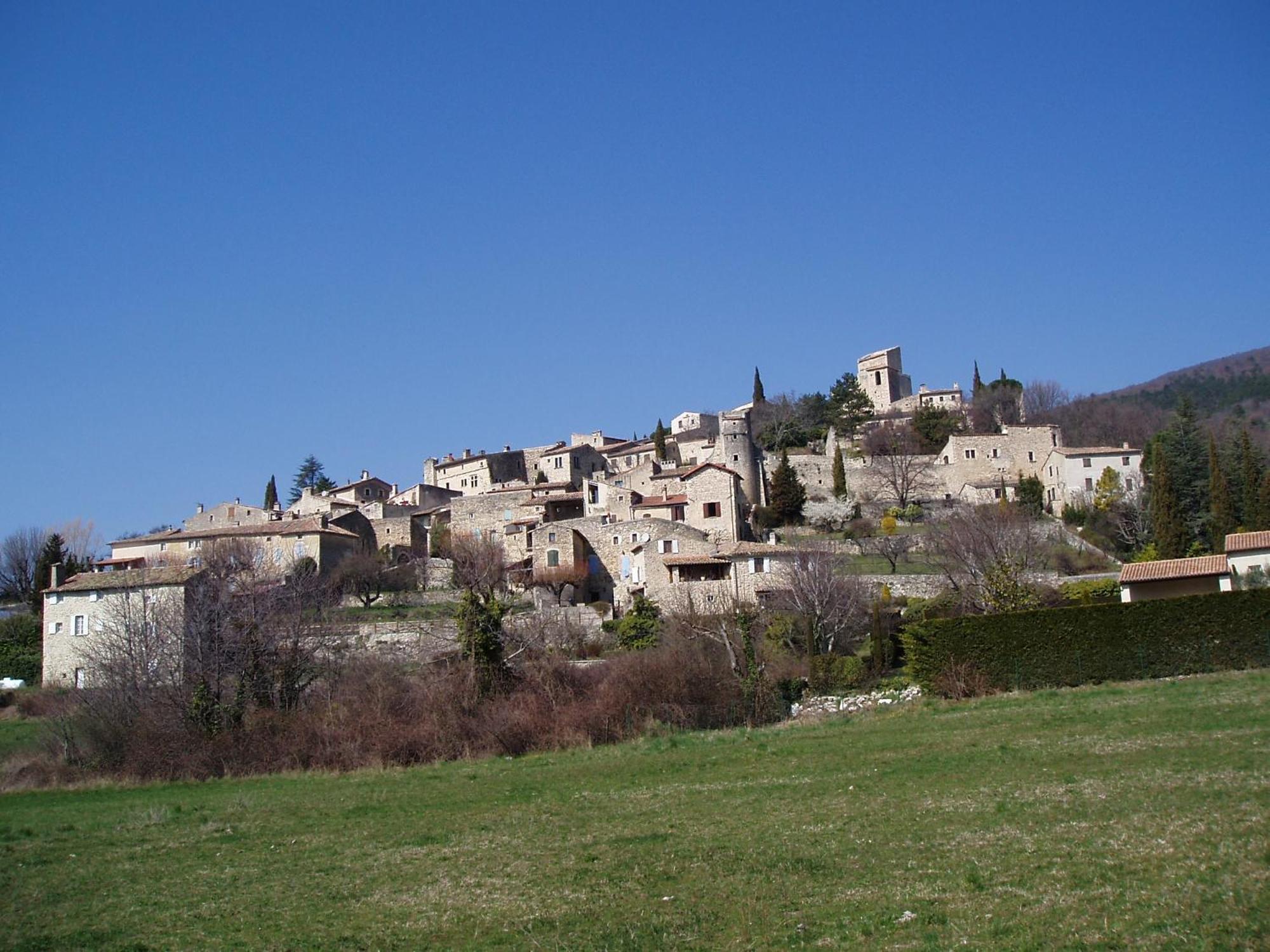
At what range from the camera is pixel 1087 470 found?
64.9m

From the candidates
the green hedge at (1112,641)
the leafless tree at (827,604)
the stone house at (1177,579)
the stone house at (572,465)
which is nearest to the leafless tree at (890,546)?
the leafless tree at (827,604)

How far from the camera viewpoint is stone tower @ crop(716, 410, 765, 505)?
68.2 metres

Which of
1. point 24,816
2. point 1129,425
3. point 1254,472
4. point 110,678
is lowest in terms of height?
point 24,816

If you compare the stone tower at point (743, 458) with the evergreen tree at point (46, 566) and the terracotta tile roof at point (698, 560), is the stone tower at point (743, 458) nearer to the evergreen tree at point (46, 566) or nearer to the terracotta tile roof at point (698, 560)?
the terracotta tile roof at point (698, 560)

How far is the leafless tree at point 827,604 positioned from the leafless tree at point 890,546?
1178 cm

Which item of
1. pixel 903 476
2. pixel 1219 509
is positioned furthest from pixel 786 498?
pixel 1219 509

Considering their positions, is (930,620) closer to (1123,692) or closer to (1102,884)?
(1123,692)

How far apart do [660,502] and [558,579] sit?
1186cm

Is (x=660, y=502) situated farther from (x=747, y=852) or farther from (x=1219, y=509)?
(x=747, y=852)

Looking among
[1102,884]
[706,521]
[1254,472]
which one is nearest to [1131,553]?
[1254,472]

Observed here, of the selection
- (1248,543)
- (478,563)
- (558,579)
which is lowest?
(1248,543)

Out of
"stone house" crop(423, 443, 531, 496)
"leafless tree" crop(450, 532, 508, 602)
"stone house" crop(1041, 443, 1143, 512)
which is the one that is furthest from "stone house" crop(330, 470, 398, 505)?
"stone house" crop(1041, 443, 1143, 512)

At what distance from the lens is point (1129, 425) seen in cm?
8281

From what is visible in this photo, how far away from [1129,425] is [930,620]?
2402 inches
